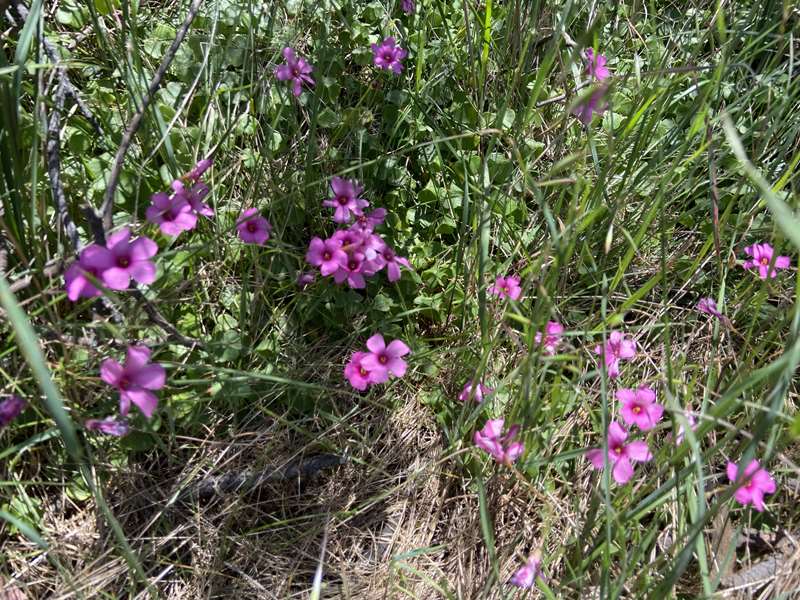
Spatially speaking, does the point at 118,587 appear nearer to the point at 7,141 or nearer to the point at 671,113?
the point at 7,141

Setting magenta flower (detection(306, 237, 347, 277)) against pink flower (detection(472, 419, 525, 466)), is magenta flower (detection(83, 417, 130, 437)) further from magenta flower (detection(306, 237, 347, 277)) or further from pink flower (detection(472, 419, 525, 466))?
pink flower (detection(472, 419, 525, 466))

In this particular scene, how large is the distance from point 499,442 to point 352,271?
0.50 metres

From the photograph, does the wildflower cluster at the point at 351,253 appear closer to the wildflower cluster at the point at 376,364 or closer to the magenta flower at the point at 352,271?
the magenta flower at the point at 352,271

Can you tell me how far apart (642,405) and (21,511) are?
53.9 inches

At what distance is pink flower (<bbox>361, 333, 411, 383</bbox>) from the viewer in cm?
152

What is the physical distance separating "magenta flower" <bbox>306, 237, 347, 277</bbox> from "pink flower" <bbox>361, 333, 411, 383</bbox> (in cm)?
18

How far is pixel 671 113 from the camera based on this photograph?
2.19m

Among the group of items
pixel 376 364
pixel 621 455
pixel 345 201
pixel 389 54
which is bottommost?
pixel 621 455

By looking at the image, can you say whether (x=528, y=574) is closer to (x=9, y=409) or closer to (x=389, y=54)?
(x=9, y=409)

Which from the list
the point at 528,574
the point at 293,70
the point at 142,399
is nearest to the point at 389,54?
the point at 293,70

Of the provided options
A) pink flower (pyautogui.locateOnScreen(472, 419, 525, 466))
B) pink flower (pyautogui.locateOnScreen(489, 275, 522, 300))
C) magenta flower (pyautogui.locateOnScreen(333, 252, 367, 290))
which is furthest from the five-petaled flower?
pink flower (pyautogui.locateOnScreen(489, 275, 522, 300))

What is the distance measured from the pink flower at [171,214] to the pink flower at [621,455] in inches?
36.9

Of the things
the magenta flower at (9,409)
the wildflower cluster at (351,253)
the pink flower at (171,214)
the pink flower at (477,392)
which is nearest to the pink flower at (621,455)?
the pink flower at (477,392)

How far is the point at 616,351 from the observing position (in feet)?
5.36
